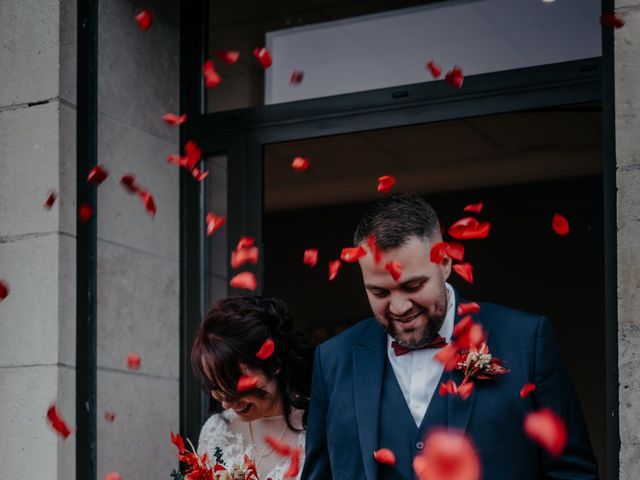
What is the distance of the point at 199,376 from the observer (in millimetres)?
4258

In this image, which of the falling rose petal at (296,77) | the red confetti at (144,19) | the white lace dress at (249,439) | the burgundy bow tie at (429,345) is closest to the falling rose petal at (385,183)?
the falling rose petal at (296,77)

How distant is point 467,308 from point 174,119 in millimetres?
2093

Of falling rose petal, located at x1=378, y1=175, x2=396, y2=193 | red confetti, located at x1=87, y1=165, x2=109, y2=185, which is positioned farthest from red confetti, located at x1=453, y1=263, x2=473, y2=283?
red confetti, located at x1=87, y1=165, x2=109, y2=185

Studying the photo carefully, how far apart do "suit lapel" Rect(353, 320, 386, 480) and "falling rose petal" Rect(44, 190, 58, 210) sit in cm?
152

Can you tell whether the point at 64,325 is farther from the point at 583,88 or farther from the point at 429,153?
the point at 429,153

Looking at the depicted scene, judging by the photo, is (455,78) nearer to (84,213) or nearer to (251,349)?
(251,349)

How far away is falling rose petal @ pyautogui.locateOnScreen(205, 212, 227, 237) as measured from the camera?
511cm

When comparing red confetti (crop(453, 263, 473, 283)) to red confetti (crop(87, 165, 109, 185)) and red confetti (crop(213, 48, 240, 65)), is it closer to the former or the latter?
red confetti (crop(213, 48, 240, 65))

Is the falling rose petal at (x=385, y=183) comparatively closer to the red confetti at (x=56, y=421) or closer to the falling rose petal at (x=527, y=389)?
the falling rose petal at (x=527, y=389)

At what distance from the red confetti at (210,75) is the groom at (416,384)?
1.85m

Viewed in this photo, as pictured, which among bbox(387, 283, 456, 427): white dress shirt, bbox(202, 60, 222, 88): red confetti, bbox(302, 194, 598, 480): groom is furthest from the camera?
bbox(202, 60, 222, 88): red confetti

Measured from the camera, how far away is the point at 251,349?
427 centimetres

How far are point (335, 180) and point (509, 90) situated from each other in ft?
13.4

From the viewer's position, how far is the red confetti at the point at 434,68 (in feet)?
16.0
